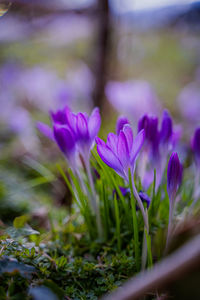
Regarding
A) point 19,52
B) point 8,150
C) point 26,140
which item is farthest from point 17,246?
point 19,52

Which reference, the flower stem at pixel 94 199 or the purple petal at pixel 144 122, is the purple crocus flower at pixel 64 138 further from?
the purple petal at pixel 144 122

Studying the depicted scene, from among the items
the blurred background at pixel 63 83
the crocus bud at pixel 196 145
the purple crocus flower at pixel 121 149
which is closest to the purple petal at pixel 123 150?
the purple crocus flower at pixel 121 149

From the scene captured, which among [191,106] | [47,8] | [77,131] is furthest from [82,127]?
[191,106]

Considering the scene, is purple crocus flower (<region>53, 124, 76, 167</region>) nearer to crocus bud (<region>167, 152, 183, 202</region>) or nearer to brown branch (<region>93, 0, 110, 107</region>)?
crocus bud (<region>167, 152, 183, 202</region>)

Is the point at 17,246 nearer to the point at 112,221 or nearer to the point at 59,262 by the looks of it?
the point at 59,262

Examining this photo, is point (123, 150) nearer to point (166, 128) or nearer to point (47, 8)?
point (166, 128)

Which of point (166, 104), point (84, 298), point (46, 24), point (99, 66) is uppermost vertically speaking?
point (46, 24)

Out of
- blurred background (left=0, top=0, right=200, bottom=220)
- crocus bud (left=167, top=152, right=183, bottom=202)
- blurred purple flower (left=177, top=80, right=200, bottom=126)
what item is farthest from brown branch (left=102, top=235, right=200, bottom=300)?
blurred purple flower (left=177, top=80, right=200, bottom=126)
